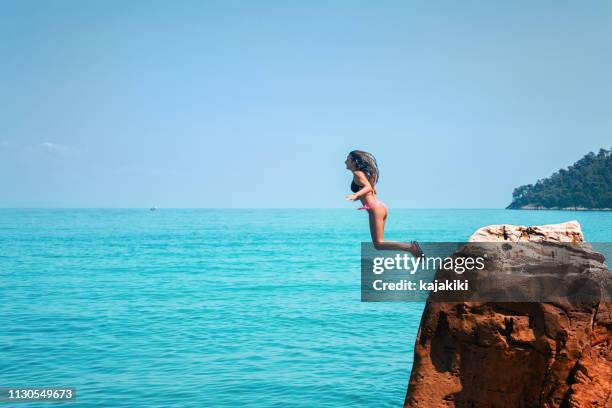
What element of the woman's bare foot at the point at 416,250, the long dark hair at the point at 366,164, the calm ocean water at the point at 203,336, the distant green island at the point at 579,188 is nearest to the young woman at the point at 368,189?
the long dark hair at the point at 366,164

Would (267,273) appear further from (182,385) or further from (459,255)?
(459,255)

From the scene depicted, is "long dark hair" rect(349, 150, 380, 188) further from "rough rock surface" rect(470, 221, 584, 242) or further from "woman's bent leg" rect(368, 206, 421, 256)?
"rough rock surface" rect(470, 221, 584, 242)

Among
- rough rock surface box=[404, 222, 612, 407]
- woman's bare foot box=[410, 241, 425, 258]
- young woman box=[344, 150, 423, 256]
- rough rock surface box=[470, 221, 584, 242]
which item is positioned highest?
young woman box=[344, 150, 423, 256]

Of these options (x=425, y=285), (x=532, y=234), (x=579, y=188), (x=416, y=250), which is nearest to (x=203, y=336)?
(x=416, y=250)

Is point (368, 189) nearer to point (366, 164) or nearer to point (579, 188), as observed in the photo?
point (366, 164)

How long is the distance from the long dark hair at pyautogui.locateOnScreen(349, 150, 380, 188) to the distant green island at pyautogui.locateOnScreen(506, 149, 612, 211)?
459ft

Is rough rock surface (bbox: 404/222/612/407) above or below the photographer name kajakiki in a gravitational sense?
below

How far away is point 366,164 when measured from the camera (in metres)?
7.11

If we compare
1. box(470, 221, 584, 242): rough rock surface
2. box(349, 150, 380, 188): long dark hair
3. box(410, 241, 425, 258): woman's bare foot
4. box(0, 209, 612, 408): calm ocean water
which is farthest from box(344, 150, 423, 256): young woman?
box(0, 209, 612, 408): calm ocean water

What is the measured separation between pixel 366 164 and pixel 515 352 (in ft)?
8.34

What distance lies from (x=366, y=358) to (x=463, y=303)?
34.2 ft

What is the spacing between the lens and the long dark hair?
23.2 ft

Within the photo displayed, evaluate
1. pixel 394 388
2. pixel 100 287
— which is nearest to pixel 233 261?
pixel 100 287

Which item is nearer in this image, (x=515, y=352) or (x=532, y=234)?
(x=515, y=352)
